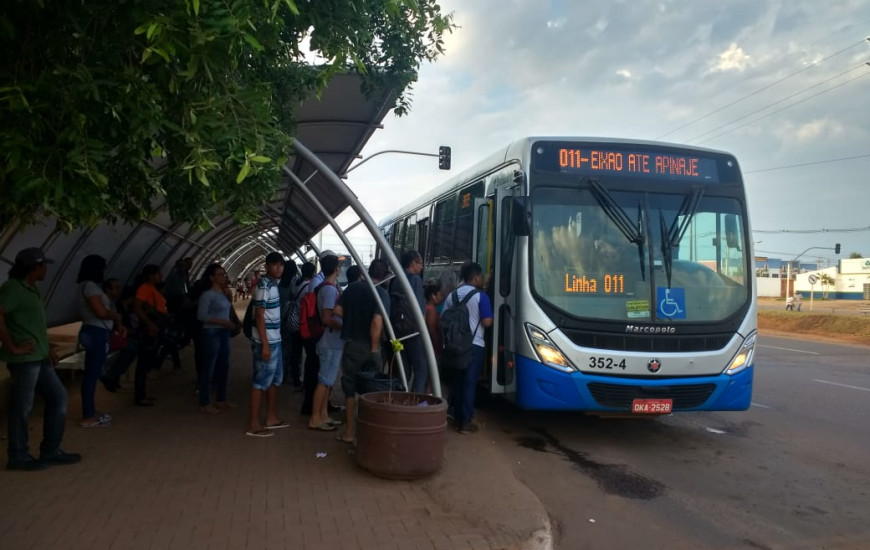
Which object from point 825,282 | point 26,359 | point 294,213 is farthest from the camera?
point 825,282

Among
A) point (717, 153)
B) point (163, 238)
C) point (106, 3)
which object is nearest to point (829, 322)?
point (717, 153)

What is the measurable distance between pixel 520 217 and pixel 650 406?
93.4 inches

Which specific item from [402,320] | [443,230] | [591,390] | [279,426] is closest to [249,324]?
[279,426]

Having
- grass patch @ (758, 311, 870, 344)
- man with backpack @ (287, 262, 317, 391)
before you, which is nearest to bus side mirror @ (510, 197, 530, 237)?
man with backpack @ (287, 262, 317, 391)

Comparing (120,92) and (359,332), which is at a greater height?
(120,92)

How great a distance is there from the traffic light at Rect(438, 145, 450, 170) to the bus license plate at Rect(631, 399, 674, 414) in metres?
15.1

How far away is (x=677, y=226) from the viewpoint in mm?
7250

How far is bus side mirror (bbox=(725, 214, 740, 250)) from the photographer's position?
24.5 feet

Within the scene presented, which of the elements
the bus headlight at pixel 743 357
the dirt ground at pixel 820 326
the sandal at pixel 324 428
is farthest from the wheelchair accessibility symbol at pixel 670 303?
the dirt ground at pixel 820 326

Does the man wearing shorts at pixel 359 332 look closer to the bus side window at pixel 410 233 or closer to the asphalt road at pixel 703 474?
the asphalt road at pixel 703 474

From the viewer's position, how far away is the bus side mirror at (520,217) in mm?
6914

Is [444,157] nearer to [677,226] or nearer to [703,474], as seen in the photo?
[677,226]

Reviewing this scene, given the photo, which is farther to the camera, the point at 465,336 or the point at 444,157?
the point at 444,157

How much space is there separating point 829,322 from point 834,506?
25.9 metres
